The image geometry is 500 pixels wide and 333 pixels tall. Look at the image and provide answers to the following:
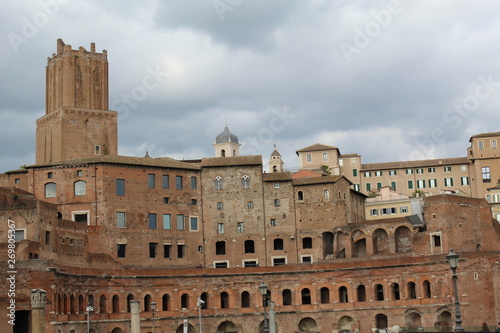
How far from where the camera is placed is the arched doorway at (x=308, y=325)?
7719 centimetres

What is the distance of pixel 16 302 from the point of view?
193 ft

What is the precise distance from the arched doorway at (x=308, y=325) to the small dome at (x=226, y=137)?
178 feet

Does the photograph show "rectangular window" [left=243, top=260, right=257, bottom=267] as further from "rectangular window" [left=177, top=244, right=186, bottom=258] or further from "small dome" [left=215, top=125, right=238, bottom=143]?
"small dome" [left=215, top=125, right=238, bottom=143]

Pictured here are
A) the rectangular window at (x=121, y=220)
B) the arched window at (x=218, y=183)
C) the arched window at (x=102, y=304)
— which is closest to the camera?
the arched window at (x=102, y=304)

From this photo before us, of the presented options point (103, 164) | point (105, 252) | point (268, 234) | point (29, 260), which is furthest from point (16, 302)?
point (268, 234)

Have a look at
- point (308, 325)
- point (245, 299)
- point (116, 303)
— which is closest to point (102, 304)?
point (116, 303)

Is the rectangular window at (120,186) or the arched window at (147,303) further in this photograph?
the rectangular window at (120,186)

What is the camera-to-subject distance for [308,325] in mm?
77500

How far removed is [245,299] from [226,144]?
51.2 metres

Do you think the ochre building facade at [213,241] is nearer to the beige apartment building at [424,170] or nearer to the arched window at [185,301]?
the arched window at [185,301]

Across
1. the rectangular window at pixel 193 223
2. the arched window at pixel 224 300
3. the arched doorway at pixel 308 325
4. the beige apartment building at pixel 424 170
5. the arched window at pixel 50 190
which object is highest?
the beige apartment building at pixel 424 170

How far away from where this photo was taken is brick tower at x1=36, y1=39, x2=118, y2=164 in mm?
86188

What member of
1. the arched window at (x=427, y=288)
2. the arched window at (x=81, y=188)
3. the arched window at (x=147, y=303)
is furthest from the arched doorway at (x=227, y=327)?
the arched window at (x=81, y=188)

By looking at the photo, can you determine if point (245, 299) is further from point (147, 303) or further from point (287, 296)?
point (147, 303)
